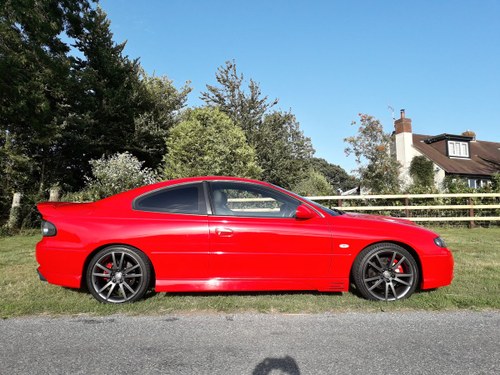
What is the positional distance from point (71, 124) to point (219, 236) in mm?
15834

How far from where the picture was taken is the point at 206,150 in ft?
57.3

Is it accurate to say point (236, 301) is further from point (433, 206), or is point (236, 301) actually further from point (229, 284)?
point (433, 206)

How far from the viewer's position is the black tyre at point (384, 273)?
4.20m

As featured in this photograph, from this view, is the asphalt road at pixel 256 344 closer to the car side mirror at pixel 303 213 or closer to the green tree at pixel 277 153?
the car side mirror at pixel 303 213

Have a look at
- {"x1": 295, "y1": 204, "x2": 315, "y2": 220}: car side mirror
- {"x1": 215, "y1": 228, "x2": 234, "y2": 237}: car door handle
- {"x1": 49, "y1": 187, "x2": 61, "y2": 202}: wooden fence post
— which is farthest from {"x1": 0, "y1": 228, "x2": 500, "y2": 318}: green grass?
{"x1": 49, "y1": 187, "x2": 61, "y2": 202}: wooden fence post

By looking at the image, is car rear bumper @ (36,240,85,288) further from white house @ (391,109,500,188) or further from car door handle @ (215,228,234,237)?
white house @ (391,109,500,188)

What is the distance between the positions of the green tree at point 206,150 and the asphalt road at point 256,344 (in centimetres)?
1296

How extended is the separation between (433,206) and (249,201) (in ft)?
34.4

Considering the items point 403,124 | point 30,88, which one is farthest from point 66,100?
point 403,124

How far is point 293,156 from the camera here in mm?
29109

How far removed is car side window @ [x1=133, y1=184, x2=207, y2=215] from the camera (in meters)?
4.33

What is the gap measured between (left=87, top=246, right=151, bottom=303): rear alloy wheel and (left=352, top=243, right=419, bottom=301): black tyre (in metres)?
2.43

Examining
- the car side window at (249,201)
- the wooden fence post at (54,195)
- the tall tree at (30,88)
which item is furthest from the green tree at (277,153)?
the car side window at (249,201)

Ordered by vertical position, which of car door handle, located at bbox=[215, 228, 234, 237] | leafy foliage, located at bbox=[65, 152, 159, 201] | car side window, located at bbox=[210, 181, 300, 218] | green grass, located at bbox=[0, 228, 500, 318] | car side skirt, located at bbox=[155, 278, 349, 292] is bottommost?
green grass, located at bbox=[0, 228, 500, 318]
